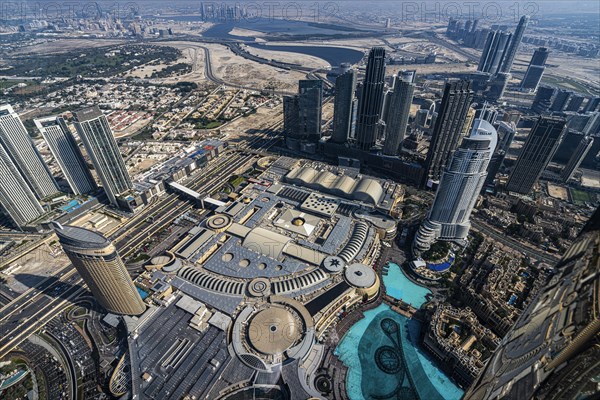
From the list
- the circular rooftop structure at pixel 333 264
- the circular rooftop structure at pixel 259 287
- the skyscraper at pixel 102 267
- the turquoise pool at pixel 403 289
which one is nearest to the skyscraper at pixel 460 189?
the turquoise pool at pixel 403 289

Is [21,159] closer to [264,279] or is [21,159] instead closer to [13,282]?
[13,282]

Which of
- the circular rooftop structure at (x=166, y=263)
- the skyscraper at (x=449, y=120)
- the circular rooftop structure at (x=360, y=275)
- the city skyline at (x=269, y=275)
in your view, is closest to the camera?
the city skyline at (x=269, y=275)

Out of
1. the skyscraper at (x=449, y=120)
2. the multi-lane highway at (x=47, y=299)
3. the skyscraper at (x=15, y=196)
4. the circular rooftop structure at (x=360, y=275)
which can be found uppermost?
the skyscraper at (x=449, y=120)

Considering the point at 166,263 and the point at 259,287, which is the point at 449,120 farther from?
the point at 166,263

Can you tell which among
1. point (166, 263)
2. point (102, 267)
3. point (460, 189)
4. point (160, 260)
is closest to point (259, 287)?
point (166, 263)

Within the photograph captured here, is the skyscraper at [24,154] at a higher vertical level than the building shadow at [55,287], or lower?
higher

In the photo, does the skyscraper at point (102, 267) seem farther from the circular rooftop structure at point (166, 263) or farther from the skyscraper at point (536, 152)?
the skyscraper at point (536, 152)

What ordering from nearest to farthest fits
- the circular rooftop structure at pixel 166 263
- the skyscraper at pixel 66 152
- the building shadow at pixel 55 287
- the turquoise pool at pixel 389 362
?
1. the turquoise pool at pixel 389 362
2. the building shadow at pixel 55 287
3. the circular rooftop structure at pixel 166 263
4. the skyscraper at pixel 66 152
